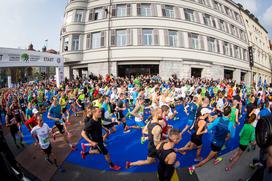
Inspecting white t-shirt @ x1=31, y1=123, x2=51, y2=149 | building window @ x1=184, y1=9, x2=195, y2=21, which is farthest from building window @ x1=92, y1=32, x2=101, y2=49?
white t-shirt @ x1=31, y1=123, x2=51, y2=149

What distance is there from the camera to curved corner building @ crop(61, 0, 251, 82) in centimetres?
2236

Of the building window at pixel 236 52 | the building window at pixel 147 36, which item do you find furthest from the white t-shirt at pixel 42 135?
the building window at pixel 236 52

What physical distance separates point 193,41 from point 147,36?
7944 mm

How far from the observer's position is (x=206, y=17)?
88.1 ft

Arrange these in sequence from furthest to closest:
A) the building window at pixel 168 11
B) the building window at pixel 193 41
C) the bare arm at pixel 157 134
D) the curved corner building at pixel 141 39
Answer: the building window at pixel 193 41 → the building window at pixel 168 11 → the curved corner building at pixel 141 39 → the bare arm at pixel 157 134

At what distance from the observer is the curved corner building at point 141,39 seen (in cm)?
2236

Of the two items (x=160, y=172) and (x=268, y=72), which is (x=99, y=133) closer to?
(x=160, y=172)

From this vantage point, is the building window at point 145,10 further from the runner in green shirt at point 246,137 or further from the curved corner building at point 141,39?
the runner in green shirt at point 246,137


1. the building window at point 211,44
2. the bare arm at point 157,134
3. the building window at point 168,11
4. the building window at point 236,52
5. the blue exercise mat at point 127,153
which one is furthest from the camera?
the building window at point 236,52

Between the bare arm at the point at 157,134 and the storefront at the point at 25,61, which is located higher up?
the storefront at the point at 25,61

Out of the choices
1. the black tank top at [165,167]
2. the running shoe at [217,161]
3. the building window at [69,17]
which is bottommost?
the running shoe at [217,161]

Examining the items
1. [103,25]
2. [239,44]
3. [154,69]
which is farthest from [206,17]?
[103,25]

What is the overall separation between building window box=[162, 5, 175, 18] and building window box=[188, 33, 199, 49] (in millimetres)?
4294

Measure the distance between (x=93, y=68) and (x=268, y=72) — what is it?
52.1 m
